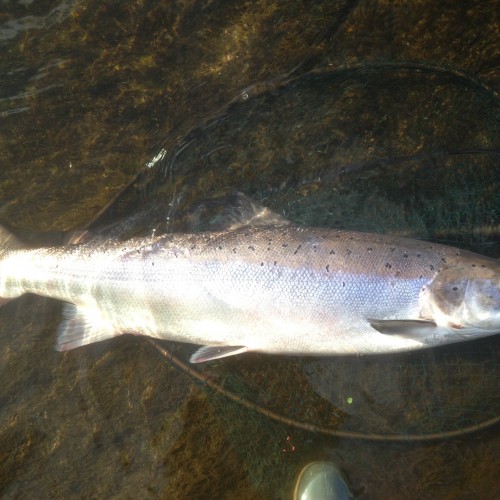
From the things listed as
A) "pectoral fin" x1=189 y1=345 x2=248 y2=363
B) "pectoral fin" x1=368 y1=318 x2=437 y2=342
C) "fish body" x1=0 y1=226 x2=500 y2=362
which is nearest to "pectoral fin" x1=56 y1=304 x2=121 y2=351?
"fish body" x1=0 y1=226 x2=500 y2=362

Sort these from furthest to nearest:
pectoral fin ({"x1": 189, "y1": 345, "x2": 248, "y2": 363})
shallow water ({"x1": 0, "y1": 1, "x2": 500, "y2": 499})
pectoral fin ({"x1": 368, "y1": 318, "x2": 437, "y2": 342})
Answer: shallow water ({"x1": 0, "y1": 1, "x2": 500, "y2": 499}) → pectoral fin ({"x1": 189, "y1": 345, "x2": 248, "y2": 363}) → pectoral fin ({"x1": 368, "y1": 318, "x2": 437, "y2": 342})

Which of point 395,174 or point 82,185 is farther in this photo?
point 82,185

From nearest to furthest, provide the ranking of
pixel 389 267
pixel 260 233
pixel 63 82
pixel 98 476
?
pixel 389 267 → pixel 260 233 → pixel 63 82 → pixel 98 476

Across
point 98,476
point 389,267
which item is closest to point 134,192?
point 389,267

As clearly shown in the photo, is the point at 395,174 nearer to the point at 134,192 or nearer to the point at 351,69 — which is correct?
the point at 351,69

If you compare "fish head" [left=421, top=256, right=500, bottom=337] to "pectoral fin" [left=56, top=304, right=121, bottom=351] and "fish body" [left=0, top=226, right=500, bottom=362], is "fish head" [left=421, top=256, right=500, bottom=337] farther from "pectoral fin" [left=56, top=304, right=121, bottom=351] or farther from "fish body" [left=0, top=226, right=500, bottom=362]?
"pectoral fin" [left=56, top=304, right=121, bottom=351]

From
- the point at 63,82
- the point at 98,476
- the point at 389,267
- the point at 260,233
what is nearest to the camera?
the point at 389,267
